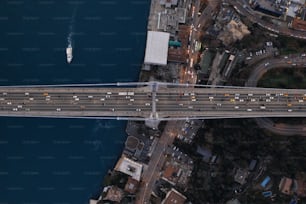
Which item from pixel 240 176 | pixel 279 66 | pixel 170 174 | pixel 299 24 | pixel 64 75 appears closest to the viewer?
pixel 279 66

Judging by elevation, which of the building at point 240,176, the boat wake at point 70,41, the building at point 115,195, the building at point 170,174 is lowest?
the building at point 115,195

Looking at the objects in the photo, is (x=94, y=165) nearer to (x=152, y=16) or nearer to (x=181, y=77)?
(x=181, y=77)

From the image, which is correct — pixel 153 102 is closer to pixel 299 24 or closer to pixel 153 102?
pixel 153 102

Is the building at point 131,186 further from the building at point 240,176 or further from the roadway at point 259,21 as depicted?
the roadway at point 259,21

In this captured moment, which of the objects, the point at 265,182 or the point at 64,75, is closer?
the point at 265,182

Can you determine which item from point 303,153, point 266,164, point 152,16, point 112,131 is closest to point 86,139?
point 112,131

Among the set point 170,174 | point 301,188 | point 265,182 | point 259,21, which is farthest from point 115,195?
point 259,21

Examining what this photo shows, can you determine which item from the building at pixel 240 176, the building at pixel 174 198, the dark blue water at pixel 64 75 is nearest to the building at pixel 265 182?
the building at pixel 240 176
